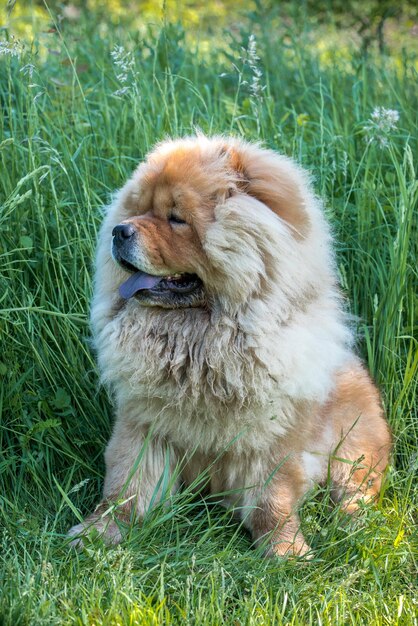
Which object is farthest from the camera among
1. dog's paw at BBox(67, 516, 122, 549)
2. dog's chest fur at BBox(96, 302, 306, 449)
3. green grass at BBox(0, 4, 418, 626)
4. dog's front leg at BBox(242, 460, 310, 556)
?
dog's front leg at BBox(242, 460, 310, 556)

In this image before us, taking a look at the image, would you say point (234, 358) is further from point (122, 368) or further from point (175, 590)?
point (175, 590)

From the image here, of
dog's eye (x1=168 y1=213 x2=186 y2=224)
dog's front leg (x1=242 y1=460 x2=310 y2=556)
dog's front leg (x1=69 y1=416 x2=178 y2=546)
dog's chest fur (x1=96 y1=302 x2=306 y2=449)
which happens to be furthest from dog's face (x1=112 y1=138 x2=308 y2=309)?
dog's front leg (x1=242 y1=460 x2=310 y2=556)

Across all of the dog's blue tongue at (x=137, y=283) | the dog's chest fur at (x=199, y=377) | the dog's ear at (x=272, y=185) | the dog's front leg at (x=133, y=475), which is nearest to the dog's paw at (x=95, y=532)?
the dog's front leg at (x=133, y=475)

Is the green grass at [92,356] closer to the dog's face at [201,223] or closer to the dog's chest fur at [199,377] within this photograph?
the dog's chest fur at [199,377]

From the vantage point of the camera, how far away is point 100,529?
3223 mm

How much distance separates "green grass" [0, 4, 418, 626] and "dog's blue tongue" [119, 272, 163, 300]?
54cm

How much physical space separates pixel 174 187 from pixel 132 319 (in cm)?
54

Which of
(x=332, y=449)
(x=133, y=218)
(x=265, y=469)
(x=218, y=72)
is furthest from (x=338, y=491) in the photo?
(x=218, y=72)

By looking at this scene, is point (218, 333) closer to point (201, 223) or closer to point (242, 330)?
point (242, 330)

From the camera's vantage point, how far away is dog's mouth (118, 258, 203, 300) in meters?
3.12

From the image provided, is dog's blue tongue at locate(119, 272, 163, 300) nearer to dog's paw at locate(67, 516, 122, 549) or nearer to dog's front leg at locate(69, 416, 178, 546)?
dog's front leg at locate(69, 416, 178, 546)

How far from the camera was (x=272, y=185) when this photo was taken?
10.3 feet

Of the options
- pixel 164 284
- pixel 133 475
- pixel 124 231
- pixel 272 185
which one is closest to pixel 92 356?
pixel 133 475

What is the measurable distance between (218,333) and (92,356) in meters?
1.02
